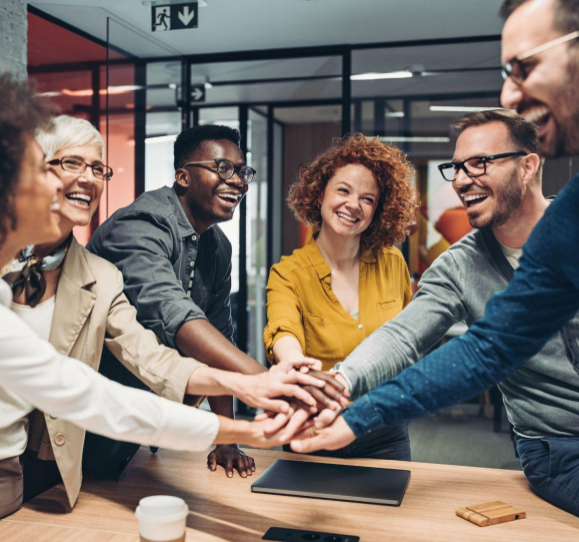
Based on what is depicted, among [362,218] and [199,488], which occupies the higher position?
[362,218]

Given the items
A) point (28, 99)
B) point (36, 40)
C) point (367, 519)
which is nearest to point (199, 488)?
point (367, 519)

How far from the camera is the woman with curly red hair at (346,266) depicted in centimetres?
225

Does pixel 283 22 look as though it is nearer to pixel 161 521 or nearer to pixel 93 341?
pixel 93 341

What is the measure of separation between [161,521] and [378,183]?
1656 millimetres

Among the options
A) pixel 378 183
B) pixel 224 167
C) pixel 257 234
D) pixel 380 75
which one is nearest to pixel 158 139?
pixel 257 234

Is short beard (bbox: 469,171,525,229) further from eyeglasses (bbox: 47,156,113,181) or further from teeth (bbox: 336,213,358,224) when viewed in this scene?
eyeglasses (bbox: 47,156,113,181)

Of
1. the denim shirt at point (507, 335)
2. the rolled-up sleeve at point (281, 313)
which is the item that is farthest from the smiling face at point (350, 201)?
the denim shirt at point (507, 335)

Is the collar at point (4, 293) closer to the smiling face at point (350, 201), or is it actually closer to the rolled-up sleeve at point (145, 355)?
the rolled-up sleeve at point (145, 355)

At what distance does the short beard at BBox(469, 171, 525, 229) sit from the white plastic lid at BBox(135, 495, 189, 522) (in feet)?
4.06

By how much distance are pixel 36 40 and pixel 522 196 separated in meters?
3.47

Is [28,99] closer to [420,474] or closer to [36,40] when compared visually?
[420,474]

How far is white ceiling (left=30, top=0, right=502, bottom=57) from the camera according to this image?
3947 mm

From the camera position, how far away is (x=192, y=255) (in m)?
2.23

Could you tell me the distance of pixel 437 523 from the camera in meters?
1.51
